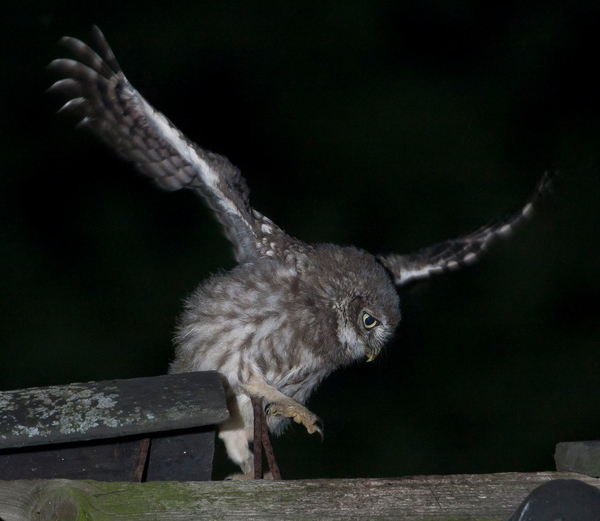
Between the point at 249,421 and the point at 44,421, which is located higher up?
the point at 44,421

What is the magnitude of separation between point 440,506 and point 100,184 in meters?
3.05

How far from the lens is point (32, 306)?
141 inches

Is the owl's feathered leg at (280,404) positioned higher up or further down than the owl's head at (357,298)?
further down

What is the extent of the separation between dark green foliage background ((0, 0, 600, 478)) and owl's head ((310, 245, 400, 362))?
0.97 metres

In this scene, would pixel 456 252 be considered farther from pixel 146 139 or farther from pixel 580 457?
pixel 580 457

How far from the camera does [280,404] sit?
223cm

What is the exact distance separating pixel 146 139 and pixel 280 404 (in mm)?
972

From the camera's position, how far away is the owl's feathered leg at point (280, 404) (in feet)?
7.14

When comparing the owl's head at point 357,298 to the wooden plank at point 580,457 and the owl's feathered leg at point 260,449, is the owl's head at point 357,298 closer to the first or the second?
the owl's feathered leg at point 260,449

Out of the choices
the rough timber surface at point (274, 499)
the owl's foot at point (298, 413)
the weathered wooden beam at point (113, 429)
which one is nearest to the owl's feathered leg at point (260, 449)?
the weathered wooden beam at point (113, 429)

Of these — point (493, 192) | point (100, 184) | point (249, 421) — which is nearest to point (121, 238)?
point (100, 184)

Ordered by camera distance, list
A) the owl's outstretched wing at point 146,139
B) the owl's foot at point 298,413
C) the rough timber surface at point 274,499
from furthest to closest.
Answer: the owl's outstretched wing at point 146,139 < the owl's foot at point 298,413 < the rough timber surface at point 274,499

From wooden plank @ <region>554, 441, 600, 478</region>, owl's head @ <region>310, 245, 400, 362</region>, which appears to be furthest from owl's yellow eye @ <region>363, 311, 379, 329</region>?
wooden plank @ <region>554, 441, 600, 478</region>

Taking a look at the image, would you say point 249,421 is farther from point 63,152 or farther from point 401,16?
point 401,16
